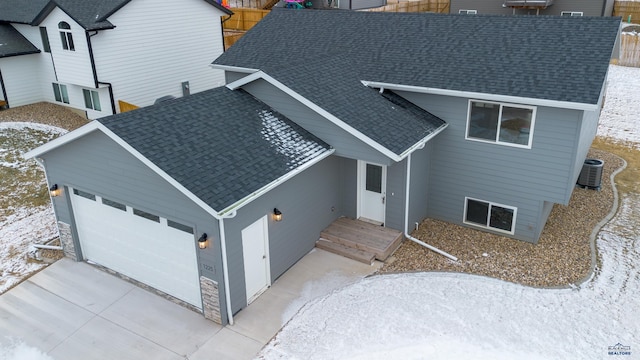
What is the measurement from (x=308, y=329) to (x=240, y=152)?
391 centimetres

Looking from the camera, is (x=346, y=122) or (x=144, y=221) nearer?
(x=144, y=221)

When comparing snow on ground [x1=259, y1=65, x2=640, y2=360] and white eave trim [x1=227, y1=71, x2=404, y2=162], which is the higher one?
white eave trim [x1=227, y1=71, x2=404, y2=162]

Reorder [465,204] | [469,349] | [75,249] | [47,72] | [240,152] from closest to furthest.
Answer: [469,349] < [240,152] < [75,249] < [465,204] < [47,72]

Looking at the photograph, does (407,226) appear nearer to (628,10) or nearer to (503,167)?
(503,167)

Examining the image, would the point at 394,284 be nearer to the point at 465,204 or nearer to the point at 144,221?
the point at 465,204

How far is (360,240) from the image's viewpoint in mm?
12227

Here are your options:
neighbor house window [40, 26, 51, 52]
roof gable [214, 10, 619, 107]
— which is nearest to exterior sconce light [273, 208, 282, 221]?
roof gable [214, 10, 619, 107]

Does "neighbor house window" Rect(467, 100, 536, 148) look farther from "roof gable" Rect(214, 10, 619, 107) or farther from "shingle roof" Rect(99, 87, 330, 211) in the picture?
"shingle roof" Rect(99, 87, 330, 211)

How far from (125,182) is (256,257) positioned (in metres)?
3.17

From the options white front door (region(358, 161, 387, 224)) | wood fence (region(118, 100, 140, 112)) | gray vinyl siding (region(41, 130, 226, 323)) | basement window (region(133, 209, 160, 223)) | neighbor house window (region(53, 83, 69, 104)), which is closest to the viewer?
gray vinyl siding (region(41, 130, 226, 323))

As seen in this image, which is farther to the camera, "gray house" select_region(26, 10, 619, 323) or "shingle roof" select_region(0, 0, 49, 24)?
"shingle roof" select_region(0, 0, 49, 24)

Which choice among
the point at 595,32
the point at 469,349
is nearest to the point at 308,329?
the point at 469,349

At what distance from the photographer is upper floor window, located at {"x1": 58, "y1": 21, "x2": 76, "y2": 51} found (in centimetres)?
2005

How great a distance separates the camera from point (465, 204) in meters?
13.2
